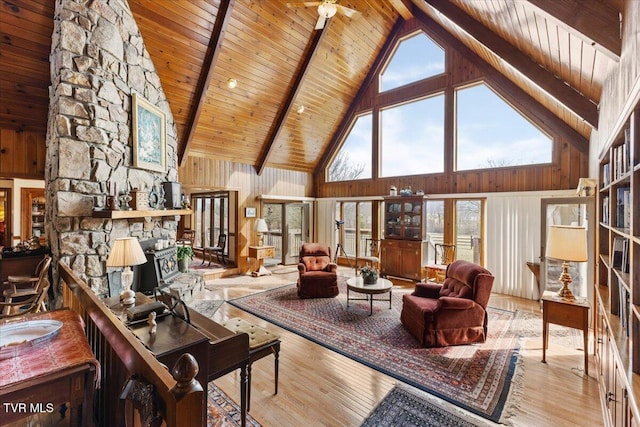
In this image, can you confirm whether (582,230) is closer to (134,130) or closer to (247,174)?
(134,130)

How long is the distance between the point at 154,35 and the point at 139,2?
43cm

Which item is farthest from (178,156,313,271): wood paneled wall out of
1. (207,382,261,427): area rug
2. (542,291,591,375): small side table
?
(542,291,591,375): small side table

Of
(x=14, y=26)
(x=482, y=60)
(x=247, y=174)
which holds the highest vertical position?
(x=482, y=60)

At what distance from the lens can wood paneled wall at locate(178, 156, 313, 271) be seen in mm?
6410

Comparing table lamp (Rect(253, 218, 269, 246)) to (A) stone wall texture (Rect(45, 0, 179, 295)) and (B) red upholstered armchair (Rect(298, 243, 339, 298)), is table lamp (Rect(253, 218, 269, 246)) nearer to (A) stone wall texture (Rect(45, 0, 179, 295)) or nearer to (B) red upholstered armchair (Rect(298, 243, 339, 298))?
(B) red upholstered armchair (Rect(298, 243, 339, 298))

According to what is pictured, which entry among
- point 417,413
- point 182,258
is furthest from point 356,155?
point 417,413

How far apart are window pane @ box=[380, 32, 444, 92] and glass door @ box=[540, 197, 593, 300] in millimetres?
3757

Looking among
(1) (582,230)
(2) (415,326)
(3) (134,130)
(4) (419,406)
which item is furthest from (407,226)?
(3) (134,130)

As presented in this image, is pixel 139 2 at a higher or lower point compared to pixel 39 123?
higher

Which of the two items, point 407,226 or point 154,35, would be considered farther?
point 407,226

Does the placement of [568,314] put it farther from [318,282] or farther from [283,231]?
[283,231]

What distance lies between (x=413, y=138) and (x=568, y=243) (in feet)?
15.6

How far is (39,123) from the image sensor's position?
442cm

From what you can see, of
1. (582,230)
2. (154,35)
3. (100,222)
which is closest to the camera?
(582,230)
